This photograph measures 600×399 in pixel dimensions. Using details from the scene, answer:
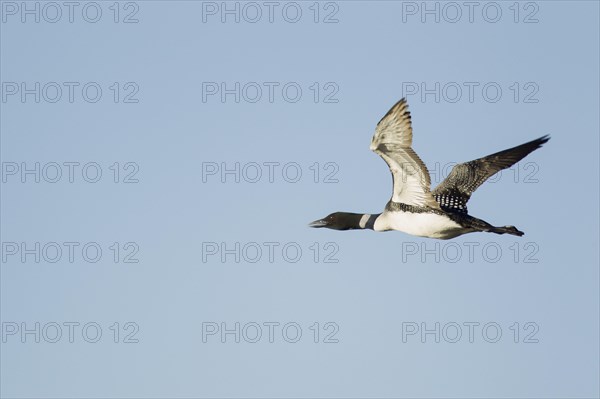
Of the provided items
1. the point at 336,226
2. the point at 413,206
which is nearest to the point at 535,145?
the point at 413,206

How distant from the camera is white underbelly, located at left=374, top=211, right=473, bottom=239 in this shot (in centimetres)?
2130

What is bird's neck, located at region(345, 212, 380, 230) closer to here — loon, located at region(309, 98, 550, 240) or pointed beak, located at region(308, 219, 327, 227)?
loon, located at region(309, 98, 550, 240)

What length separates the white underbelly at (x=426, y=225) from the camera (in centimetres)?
2130

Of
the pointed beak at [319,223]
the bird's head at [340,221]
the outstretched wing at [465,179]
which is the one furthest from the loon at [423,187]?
the pointed beak at [319,223]

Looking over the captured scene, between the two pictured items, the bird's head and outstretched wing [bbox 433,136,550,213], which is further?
the bird's head

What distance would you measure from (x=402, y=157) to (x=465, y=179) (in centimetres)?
207

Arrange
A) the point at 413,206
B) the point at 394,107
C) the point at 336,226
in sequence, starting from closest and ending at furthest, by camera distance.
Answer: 1. the point at 394,107
2. the point at 413,206
3. the point at 336,226

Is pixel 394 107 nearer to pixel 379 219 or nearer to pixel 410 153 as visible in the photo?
pixel 410 153

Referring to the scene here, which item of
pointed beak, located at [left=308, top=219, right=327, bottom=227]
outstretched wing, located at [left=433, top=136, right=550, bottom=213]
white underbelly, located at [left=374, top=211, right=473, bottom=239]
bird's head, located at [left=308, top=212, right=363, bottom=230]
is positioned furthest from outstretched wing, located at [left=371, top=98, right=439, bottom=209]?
pointed beak, located at [left=308, top=219, right=327, bottom=227]

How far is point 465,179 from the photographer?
22.4 meters

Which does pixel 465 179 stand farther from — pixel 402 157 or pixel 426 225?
pixel 402 157

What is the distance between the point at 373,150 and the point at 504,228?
286 cm

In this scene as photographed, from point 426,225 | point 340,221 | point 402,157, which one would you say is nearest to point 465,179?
point 426,225

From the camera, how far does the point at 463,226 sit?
21.0 metres
